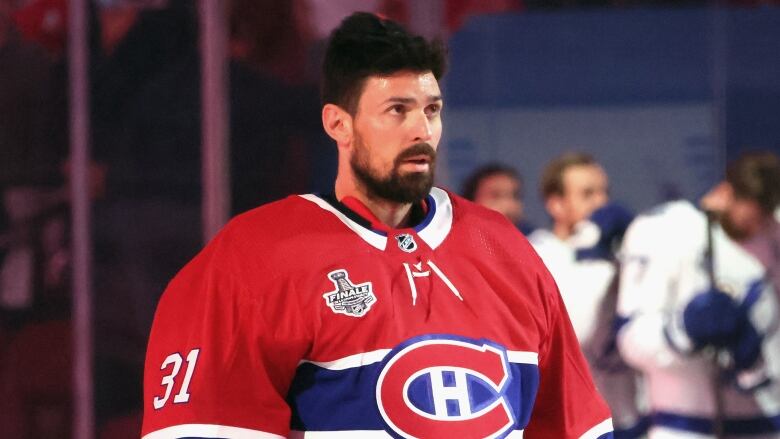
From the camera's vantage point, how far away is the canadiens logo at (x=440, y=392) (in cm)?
187

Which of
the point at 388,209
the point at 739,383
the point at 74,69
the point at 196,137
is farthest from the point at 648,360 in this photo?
the point at 388,209

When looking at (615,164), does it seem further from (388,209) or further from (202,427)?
(202,427)

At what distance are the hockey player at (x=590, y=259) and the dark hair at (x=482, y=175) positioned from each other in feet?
0.31

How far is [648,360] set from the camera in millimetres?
3891

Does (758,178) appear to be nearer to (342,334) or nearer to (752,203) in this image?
(752,203)

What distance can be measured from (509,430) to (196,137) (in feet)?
6.86

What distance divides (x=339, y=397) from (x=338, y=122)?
0.39 m

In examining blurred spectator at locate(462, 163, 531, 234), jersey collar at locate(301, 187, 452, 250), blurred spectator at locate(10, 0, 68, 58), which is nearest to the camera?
jersey collar at locate(301, 187, 452, 250)

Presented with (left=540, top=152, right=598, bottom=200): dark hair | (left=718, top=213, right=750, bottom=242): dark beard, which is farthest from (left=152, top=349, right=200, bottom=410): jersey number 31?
(left=718, top=213, right=750, bottom=242): dark beard

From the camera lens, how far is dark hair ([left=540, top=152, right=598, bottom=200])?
401 centimetres

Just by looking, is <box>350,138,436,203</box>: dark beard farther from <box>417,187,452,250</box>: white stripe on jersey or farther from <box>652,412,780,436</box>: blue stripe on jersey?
<box>652,412,780,436</box>: blue stripe on jersey

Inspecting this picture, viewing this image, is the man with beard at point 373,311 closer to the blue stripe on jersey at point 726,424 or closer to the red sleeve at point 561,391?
the red sleeve at point 561,391

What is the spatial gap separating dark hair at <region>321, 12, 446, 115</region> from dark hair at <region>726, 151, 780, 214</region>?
2139 mm

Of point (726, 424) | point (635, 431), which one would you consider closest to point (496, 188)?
point (635, 431)
